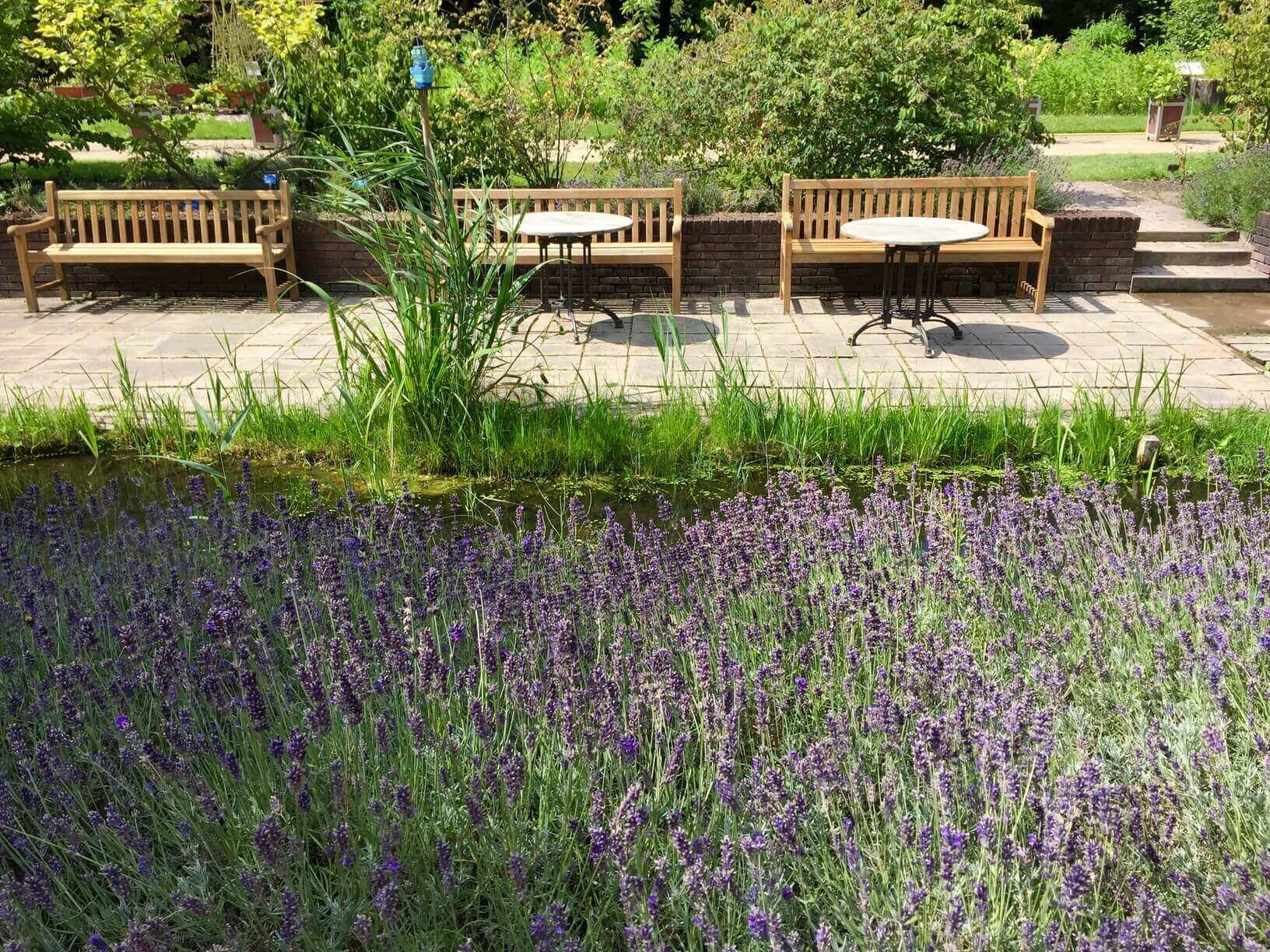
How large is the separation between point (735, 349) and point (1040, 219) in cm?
240

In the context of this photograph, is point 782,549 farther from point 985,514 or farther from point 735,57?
point 735,57

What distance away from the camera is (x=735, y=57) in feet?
30.0

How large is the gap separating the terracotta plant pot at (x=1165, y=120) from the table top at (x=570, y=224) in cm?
1081

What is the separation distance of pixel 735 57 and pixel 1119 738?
7475 mm

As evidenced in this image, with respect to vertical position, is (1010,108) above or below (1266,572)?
above

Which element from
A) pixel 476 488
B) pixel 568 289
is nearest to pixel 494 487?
pixel 476 488

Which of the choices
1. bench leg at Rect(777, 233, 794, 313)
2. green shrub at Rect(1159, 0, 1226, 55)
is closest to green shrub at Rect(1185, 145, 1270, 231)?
bench leg at Rect(777, 233, 794, 313)

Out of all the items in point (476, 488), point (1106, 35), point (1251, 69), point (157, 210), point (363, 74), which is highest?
point (1106, 35)

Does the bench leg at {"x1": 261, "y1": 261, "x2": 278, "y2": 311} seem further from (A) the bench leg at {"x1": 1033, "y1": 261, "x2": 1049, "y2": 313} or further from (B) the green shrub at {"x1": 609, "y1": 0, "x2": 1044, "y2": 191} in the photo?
(A) the bench leg at {"x1": 1033, "y1": 261, "x2": 1049, "y2": 313}

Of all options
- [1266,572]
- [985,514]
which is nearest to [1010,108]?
[985,514]

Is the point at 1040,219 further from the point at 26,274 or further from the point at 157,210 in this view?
the point at 26,274

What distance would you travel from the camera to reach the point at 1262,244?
8531 mm

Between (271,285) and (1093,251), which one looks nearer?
(271,285)

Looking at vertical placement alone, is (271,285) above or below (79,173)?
below
